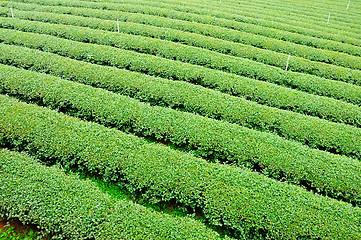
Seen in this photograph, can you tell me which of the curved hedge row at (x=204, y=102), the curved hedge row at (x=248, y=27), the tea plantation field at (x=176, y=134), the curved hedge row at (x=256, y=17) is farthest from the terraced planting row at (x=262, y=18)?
the curved hedge row at (x=204, y=102)

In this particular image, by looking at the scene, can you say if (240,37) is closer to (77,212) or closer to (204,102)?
Result: (204,102)

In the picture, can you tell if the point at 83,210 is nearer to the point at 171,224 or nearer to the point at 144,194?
the point at 144,194

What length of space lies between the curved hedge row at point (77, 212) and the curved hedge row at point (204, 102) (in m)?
5.15

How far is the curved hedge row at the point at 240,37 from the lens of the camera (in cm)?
1602

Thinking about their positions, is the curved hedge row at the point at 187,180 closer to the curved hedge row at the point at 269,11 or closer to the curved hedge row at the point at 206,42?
the curved hedge row at the point at 206,42

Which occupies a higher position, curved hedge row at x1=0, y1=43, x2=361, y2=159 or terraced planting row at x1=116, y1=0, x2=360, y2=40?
terraced planting row at x1=116, y1=0, x2=360, y2=40

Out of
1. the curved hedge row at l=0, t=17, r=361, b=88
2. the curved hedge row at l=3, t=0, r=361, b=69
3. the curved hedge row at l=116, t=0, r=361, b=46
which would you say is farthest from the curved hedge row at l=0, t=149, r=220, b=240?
the curved hedge row at l=116, t=0, r=361, b=46

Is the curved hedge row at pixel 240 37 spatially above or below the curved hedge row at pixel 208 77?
above

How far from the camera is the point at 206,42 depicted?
1661cm

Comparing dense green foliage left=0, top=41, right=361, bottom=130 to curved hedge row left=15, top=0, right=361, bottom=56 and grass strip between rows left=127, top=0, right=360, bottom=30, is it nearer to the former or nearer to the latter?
curved hedge row left=15, top=0, right=361, bottom=56

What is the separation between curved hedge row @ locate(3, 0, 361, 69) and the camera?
16016 millimetres

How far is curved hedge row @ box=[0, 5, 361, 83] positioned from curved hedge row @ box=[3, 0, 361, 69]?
1.33m

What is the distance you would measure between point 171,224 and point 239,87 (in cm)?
765

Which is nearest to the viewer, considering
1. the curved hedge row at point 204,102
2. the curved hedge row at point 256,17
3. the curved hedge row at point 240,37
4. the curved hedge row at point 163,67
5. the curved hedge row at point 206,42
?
the curved hedge row at point 204,102
